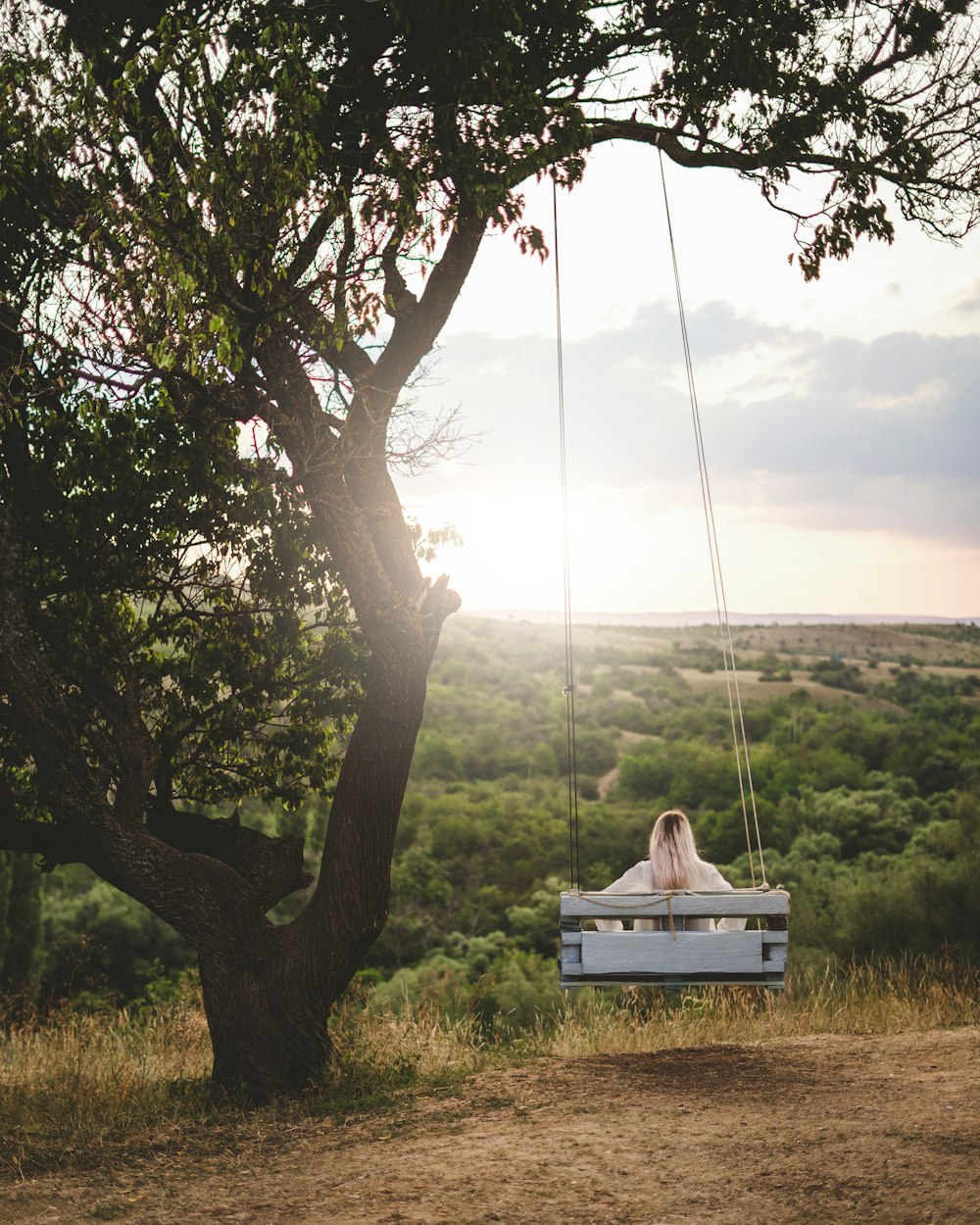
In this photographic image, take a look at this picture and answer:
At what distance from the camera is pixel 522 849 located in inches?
2156

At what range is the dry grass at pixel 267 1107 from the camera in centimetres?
658

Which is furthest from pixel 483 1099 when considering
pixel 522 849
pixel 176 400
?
pixel 522 849

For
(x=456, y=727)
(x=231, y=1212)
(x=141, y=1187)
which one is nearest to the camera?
(x=231, y=1212)

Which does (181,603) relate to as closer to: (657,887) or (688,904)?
(657,887)

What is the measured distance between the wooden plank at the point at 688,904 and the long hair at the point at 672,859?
0.99 metres

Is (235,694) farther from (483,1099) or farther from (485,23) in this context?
(485,23)

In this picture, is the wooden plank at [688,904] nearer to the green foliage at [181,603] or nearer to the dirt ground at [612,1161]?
the dirt ground at [612,1161]

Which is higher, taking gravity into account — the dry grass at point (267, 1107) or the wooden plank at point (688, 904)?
the wooden plank at point (688, 904)

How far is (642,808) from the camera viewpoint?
5869cm

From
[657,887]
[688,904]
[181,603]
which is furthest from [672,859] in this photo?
[181,603]

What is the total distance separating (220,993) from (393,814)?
65.8 inches

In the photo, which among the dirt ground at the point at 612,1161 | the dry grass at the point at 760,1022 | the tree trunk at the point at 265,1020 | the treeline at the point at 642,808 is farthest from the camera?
the treeline at the point at 642,808

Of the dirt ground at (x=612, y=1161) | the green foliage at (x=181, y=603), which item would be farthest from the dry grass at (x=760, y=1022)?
the green foliage at (x=181, y=603)

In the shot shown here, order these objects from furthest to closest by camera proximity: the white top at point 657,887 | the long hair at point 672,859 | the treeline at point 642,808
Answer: the treeline at point 642,808 → the long hair at point 672,859 → the white top at point 657,887
